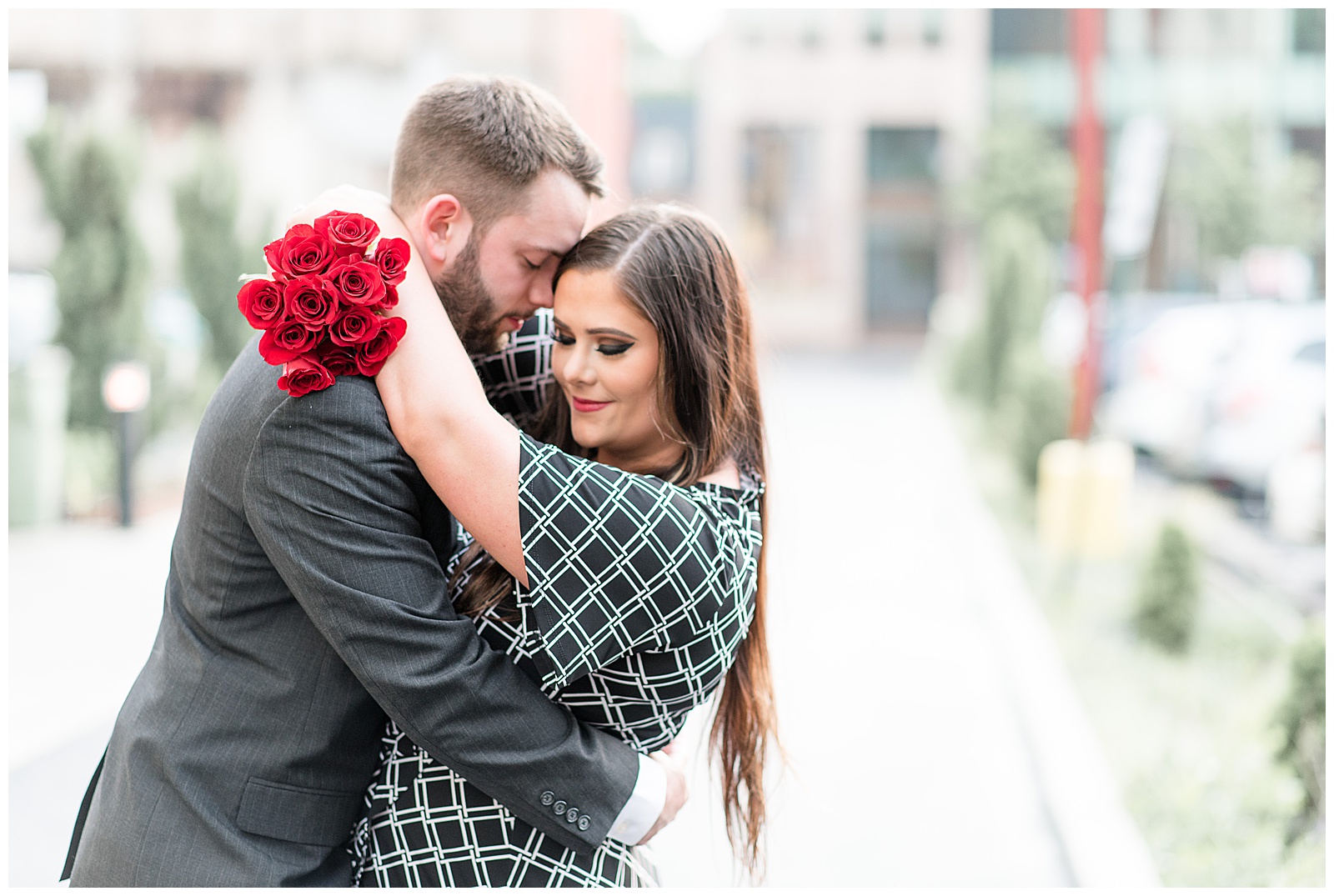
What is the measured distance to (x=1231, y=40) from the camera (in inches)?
1161

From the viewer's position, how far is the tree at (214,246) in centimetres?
1045

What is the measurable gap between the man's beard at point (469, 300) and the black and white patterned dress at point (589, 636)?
1.15 ft

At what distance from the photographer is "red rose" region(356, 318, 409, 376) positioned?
1.68 m

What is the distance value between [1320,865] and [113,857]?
3427mm

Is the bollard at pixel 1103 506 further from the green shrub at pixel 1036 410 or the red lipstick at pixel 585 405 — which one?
the red lipstick at pixel 585 405

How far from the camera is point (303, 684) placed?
1727 millimetres

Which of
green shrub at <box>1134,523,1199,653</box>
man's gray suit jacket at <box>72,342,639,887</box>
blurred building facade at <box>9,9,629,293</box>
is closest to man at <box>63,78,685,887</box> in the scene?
man's gray suit jacket at <box>72,342,639,887</box>

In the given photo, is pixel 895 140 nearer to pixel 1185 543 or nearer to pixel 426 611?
pixel 1185 543

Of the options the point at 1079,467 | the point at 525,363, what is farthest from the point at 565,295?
the point at 1079,467

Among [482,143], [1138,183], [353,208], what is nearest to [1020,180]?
[1138,183]

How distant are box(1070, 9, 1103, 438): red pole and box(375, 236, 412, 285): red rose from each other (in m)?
7.69

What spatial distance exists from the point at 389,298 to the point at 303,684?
0.56 meters

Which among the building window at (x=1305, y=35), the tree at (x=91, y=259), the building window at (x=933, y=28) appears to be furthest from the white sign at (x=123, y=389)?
the building window at (x=933, y=28)

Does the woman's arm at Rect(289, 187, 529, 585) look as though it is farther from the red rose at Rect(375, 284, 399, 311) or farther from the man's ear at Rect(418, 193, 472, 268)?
the man's ear at Rect(418, 193, 472, 268)
